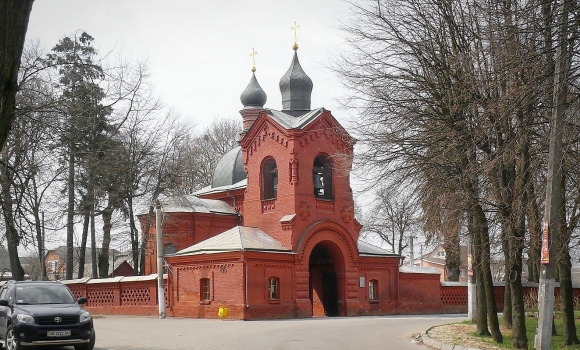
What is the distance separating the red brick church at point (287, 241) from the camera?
105 feet

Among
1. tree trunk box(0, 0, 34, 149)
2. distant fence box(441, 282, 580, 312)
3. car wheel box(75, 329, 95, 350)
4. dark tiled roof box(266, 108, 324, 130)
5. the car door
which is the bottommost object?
distant fence box(441, 282, 580, 312)

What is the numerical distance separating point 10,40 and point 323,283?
30.3 metres

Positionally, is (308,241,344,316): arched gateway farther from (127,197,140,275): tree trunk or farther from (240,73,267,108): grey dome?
(240,73,267,108): grey dome

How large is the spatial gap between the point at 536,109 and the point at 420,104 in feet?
12.1

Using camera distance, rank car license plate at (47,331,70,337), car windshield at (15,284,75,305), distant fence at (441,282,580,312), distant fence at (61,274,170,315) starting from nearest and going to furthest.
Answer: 1. car license plate at (47,331,70,337)
2. car windshield at (15,284,75,305)
3. distant fence at (61,274,170,315)
4. distant fence at (441,282,580,312)

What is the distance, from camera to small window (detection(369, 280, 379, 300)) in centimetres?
3706

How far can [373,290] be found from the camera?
37312mm

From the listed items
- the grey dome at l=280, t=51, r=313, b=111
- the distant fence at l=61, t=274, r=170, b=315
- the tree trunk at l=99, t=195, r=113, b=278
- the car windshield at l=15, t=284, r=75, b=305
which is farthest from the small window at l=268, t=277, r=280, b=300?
the car windshield at l=15, t=284, r=75, b=305

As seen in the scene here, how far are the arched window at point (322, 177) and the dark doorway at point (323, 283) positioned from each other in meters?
2.75

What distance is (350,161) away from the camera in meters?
20.7

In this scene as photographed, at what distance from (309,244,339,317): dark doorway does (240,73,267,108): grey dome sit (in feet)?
41.9

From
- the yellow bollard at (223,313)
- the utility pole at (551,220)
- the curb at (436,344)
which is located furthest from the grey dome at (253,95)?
the utility pole at (551,220)

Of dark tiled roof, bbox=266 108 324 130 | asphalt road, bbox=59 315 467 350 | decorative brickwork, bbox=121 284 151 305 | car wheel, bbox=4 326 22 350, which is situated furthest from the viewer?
decorative brickwork, bbox=121 284 151 305

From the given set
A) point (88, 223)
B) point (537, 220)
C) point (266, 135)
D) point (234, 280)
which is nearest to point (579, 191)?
point (537, 220)
